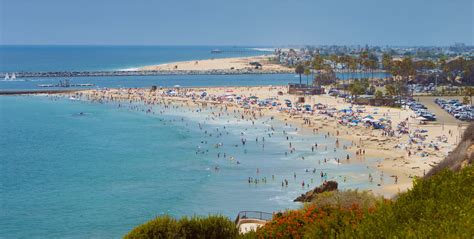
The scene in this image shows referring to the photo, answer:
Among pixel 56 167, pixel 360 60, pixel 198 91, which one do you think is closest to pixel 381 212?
pixel 56 167

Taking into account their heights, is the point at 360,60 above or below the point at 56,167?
above

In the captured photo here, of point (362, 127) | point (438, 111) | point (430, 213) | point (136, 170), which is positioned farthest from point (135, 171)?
point (438, 111)

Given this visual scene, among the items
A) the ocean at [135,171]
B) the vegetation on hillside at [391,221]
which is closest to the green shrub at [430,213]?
the vegetation on hillside at [391,221]

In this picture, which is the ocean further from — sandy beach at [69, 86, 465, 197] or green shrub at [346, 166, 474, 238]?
green shrub at [346, 166, 474, 238]

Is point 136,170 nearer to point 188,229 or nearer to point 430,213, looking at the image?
point 188,229

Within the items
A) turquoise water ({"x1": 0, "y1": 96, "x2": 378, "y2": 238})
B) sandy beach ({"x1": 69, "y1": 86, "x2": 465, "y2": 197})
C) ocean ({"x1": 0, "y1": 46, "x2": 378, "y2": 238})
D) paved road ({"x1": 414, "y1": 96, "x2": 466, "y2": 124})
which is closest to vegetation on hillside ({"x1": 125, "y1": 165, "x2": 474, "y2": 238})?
ocean ({"x1": 0, "y1": 46, "x2": 378, "y2": 238})

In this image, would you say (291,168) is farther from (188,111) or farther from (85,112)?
(85,112)

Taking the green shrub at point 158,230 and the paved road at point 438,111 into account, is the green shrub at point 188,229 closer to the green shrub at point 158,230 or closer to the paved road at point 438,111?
the green shrub at point 158,230
